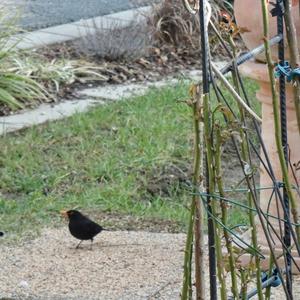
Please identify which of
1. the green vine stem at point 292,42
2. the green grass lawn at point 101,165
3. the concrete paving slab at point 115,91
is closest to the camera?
the green vine stem at point 292,42

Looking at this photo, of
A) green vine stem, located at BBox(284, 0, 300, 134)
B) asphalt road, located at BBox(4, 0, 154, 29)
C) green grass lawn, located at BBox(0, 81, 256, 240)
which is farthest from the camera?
asphalt road, located at BBox(4, 0, 154, 29)

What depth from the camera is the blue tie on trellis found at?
2.94 m

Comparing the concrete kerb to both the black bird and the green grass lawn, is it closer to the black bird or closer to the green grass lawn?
the green grass lawn

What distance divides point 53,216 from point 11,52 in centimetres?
343

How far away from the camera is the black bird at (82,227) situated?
16.8 feet

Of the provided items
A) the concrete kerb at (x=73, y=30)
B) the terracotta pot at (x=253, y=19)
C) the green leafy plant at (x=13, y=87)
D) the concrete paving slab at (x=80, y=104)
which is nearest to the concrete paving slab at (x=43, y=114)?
the concrete paving slab at (x=80, y=104)

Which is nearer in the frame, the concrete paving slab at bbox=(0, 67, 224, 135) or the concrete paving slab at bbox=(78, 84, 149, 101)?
the concrete paving slab at bbox=(0, 67, 224, 135)

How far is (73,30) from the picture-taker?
11.4 metres

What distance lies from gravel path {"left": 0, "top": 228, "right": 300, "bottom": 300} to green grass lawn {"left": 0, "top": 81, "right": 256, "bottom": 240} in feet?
1.30

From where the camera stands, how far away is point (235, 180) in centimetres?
695

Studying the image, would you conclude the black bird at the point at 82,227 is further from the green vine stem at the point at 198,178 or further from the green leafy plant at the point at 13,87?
the green leafy plant at the point at 13,87

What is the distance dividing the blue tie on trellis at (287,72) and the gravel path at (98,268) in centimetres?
140

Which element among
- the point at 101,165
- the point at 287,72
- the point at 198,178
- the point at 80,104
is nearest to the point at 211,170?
the point at 198,178

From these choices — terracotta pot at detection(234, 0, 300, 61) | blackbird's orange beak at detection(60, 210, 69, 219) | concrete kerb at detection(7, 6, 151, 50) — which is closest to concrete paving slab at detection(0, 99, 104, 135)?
concrete kerb at detection(7, 6, 151, 50)
